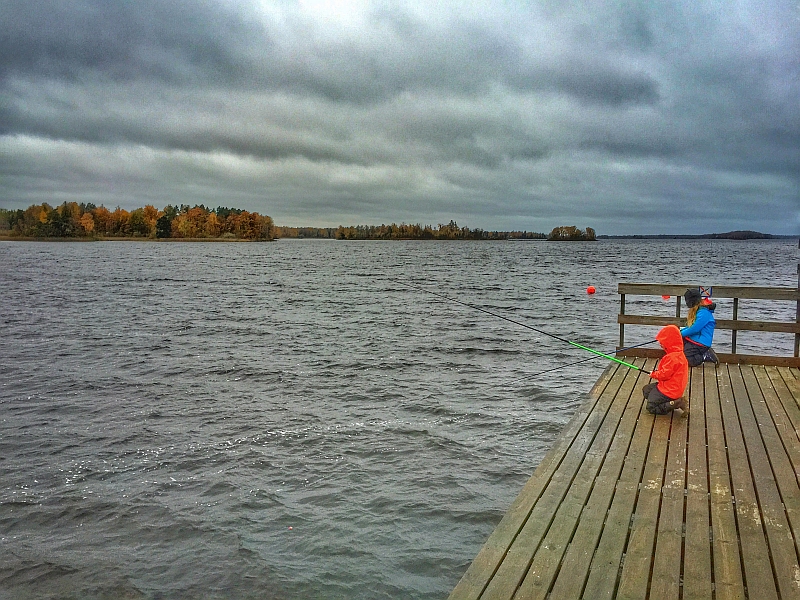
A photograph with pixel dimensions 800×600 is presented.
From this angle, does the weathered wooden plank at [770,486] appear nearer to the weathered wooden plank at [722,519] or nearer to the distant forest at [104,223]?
the weathered wooden plank at [722,519]

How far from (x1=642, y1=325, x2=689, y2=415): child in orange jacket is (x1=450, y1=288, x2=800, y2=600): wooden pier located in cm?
16

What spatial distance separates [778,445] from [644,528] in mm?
2861

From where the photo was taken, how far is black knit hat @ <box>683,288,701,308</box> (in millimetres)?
9492

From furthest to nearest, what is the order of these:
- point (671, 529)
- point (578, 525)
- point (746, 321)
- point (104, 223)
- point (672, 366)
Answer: point (104, 223) < point (746, 321) < point (672, 366) < point (578, 525) < point (671, 529)

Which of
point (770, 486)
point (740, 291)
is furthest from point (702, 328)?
point (770, 486)

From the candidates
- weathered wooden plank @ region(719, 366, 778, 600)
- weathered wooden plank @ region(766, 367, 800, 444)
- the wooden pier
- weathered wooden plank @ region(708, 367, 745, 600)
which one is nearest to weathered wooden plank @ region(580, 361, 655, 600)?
the wooden pier

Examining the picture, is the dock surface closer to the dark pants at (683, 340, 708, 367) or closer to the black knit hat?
the black knit hat

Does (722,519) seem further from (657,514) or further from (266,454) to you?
(266,454)

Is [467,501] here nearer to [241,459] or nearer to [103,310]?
[241,459]

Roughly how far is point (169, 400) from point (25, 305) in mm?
22435

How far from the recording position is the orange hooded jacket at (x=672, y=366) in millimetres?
7418

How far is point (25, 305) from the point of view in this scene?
29953mm

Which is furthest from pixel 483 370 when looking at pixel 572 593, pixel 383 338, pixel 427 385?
pixel 572 593

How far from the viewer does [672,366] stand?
24.3 ft
